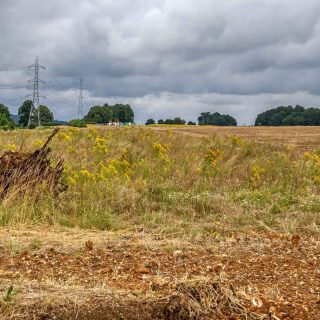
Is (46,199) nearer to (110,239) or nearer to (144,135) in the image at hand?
(110,239)

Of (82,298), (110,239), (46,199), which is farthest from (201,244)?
(46,199)

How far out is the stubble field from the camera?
3604mm

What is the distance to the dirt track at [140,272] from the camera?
356 centimetres

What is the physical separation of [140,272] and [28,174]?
4077mm

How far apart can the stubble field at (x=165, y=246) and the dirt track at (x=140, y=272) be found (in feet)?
0.03

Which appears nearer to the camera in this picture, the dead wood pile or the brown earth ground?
the dead wood pile

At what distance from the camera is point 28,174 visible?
832 cm

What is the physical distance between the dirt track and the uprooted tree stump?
1.49 metres

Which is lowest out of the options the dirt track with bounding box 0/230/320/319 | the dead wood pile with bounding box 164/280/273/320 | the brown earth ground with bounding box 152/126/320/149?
the dirt track with bounding box 0/230/320/319

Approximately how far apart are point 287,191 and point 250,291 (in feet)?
19.5

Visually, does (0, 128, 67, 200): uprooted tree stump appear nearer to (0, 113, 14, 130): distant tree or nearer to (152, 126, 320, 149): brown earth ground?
(152, 126, 320, 149): brown earth ground

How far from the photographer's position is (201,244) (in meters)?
5.89

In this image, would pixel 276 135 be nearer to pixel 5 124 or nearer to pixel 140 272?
pixel 5 124

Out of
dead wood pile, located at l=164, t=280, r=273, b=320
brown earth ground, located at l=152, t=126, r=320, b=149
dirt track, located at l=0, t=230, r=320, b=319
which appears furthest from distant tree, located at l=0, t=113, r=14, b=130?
dead wood pile, located at l=164, t=280, r=273, b=320
